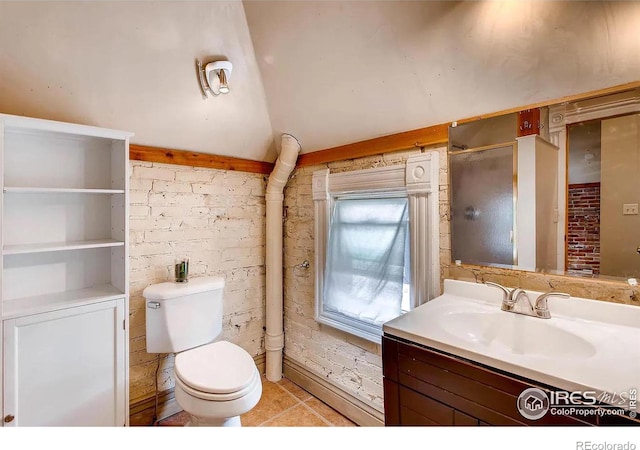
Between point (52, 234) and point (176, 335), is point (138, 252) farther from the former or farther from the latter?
point (176, 335)

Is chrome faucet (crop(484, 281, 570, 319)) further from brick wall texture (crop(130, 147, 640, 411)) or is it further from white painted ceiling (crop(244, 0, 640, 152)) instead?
white painted ceiling (crop(244, 0, 640, 152))

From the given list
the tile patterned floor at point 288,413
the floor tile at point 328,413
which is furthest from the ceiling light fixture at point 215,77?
the floor tile at point 328,413

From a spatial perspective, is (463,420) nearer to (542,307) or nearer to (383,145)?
(542,307)

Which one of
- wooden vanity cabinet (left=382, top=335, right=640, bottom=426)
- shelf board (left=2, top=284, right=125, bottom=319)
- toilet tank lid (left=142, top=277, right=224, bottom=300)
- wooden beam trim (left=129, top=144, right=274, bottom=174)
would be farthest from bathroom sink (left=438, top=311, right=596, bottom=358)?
wooden beam trim (left=129, top=144, right=274, bottom=174)

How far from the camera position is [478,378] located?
938 millimetres

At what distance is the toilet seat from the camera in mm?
1417

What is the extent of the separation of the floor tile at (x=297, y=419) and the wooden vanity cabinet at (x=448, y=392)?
Answer: 0.97 meters

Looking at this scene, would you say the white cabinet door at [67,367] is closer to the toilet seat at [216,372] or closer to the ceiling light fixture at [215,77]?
the toilet seat at [216,372]

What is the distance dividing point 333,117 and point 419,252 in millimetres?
953

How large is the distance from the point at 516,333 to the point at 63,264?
2207 millimetres

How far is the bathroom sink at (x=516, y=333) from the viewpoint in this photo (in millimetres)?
1097

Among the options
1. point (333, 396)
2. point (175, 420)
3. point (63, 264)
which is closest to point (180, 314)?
point (63, 264)

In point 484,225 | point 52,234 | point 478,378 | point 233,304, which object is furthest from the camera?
point 233,304
